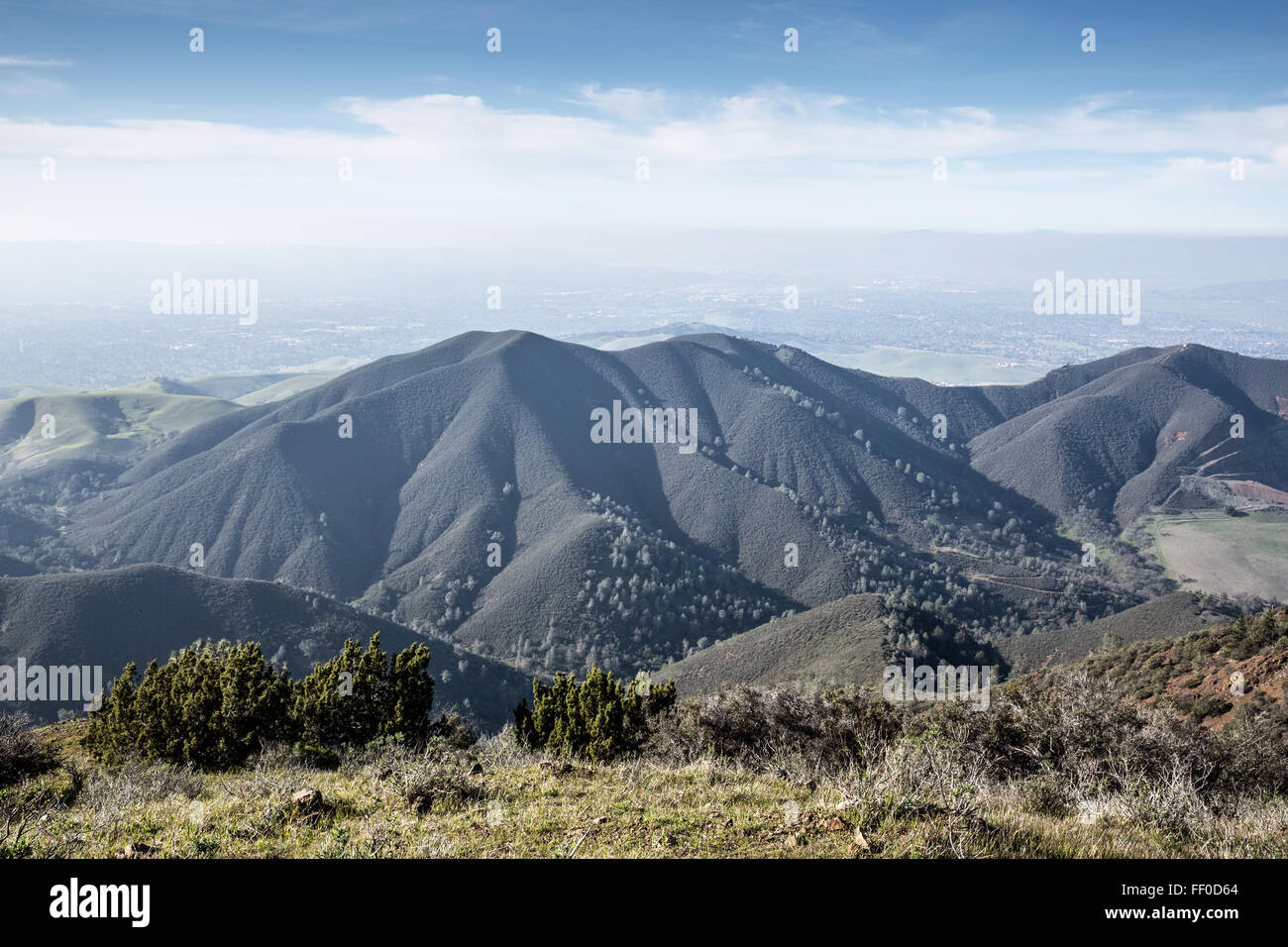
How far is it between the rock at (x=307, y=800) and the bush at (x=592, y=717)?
11.7 meters

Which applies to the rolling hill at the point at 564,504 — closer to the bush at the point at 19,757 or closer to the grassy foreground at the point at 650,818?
the bush at the point at 19,757

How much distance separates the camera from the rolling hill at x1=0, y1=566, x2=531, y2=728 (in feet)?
212

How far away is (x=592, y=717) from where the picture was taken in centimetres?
2458

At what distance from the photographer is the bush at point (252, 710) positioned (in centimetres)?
2295

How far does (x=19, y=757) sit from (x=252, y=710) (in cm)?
610

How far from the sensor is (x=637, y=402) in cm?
15300

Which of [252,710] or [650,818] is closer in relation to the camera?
[650,818]

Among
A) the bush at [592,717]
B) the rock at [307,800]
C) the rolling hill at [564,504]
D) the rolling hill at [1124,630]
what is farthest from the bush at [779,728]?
the rolling hill at [564,504]

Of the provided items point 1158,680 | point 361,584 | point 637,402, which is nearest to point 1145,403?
point 637,402

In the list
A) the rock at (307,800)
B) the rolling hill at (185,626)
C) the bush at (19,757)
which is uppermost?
the rock at (307,800)

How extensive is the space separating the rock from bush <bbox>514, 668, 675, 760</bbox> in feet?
38.4

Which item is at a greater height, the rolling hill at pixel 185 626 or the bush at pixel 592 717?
the bush at pixel 592 717

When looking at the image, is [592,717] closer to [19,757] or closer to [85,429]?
[19,757]

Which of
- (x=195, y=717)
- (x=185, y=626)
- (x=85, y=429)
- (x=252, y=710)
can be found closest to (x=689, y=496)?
(x=185, y=626)
